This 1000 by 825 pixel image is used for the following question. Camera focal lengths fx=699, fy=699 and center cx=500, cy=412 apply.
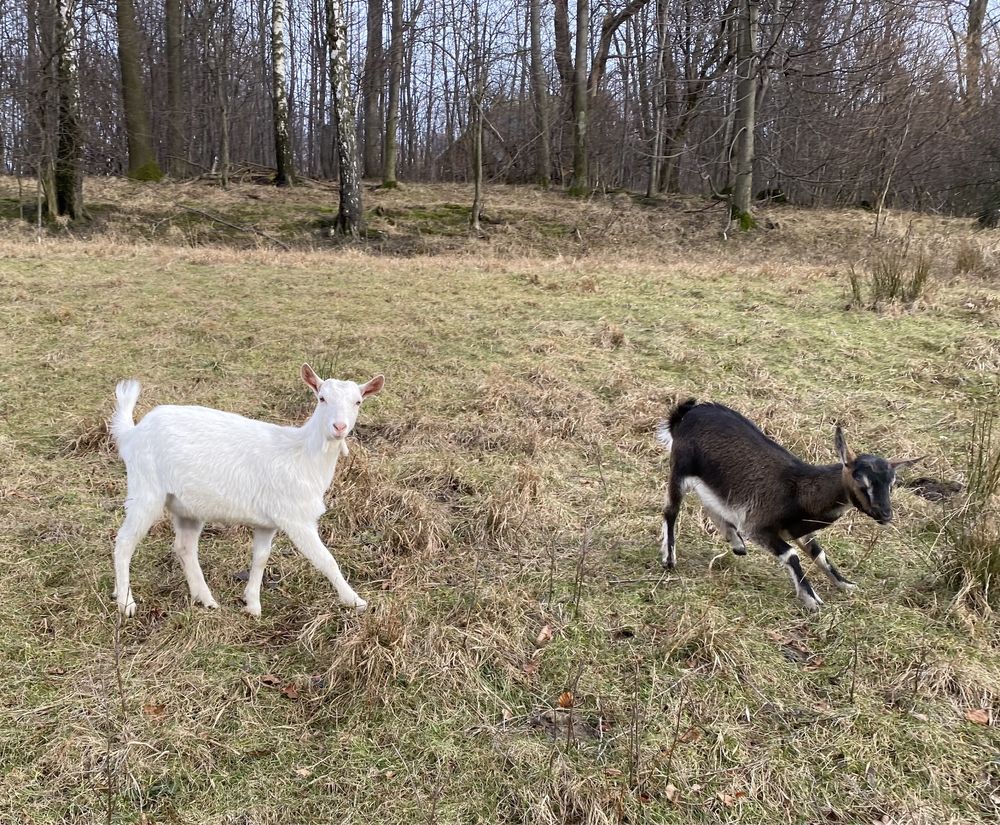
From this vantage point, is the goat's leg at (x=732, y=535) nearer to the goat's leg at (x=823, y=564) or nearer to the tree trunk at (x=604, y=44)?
the goat's leg at (x=823, y=564)

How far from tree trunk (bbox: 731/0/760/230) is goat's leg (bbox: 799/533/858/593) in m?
14.3

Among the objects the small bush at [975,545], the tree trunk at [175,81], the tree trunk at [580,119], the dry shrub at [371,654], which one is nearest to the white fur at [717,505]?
the small bush at [975,545]

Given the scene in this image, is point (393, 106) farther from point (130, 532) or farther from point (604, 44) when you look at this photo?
point (130, 532)

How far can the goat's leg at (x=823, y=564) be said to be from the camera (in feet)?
12.4

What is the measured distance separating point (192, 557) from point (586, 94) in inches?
867

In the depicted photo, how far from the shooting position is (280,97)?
1962cm

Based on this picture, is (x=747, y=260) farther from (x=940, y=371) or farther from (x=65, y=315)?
(x=65, y=315)

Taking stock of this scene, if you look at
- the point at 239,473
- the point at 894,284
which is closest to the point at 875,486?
the point at 239,473

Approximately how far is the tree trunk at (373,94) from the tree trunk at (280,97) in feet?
13.4

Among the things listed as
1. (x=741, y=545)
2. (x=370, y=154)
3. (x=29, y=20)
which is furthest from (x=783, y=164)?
(x=741, y=545)

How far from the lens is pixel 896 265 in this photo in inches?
358

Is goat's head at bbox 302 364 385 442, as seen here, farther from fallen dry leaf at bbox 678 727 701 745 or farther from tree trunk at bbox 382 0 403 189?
tree trunk at bbox 382 0 403 189

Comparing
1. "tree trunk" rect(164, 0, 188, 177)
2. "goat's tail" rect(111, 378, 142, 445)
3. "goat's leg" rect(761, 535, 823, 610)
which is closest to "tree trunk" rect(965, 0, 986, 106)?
"goat's leg" rect(761, 535, 823, 610)

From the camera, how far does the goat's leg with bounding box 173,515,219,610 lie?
12.0 ft
